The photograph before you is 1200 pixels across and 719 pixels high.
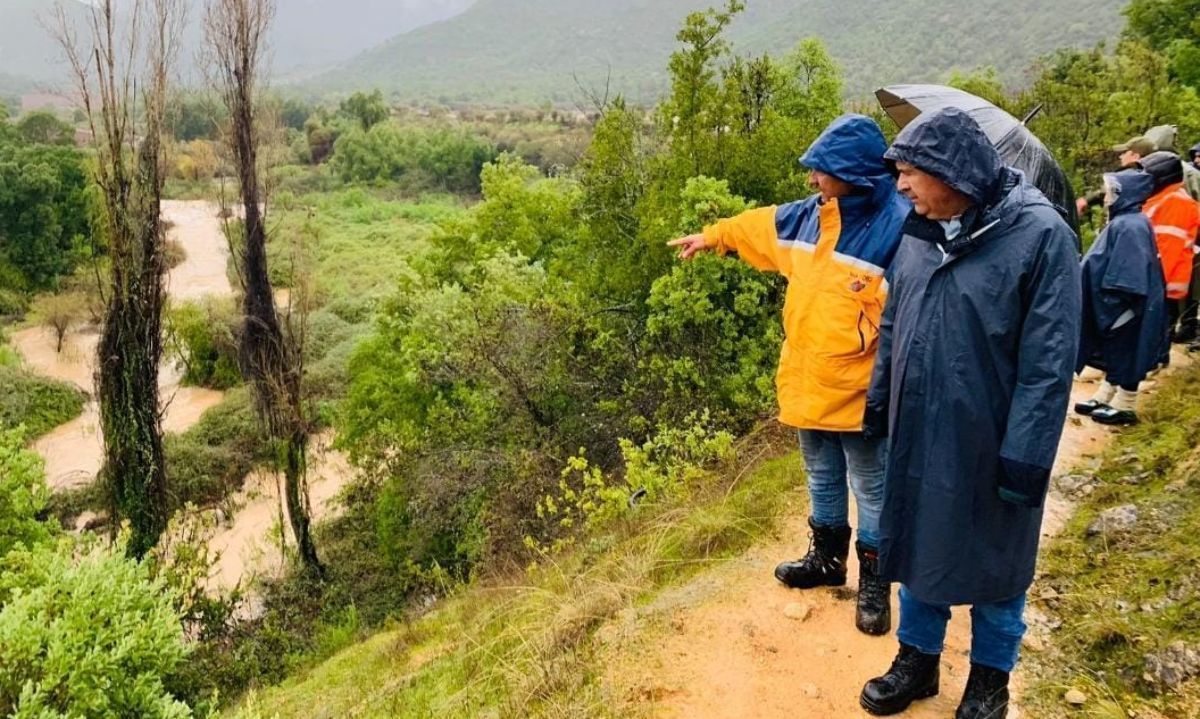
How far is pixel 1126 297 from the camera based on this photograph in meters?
4.49

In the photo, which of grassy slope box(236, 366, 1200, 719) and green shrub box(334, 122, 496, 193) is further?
green shrub box(334, 122, 496, 193)

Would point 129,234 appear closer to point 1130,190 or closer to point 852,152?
point 852,152

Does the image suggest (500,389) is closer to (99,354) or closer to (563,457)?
(563,457)

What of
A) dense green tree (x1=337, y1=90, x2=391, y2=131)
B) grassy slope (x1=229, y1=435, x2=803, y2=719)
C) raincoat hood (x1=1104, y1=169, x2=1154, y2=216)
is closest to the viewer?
grassy slope (x1=229, y1=435, x2=803, y2=719)

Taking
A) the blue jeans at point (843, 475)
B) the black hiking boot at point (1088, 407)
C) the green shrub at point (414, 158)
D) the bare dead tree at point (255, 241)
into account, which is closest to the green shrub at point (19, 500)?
the bare dead tree at point (255, 241)

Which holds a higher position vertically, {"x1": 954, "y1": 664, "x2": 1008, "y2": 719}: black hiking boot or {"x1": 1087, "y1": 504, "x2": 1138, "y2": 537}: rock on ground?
{"x1": 954, "y1": 664, "x2": 1008, "y2": 719}: black hiking boot

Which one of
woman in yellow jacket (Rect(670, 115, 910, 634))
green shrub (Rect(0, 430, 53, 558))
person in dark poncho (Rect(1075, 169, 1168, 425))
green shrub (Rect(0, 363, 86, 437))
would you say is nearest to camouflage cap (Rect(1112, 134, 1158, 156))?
person in dark poncho (Rect(1075, 169, 1168, 425))

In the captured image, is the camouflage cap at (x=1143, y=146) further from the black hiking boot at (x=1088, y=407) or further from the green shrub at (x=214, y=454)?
the green shrub at (x=214, y=454)

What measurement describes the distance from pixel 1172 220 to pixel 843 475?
365 centimetres

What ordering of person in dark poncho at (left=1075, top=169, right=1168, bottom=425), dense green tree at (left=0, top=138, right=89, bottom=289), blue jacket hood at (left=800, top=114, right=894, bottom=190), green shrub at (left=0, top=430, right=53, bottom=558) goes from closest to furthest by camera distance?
blue jacket hood at (left=800, top=114, right=894, bottom=190), person in dark poncho at (left=1075, top=169, right=1168, bottom=425), green shrub at (left=0, top=430, right=53, bottom=558), dense green tree at (left=0, top=138, right=89, bottom=289)

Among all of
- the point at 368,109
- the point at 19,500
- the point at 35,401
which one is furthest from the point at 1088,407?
the point at 368,109

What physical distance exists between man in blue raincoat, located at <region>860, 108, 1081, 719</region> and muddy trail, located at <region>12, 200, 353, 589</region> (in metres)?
8.33

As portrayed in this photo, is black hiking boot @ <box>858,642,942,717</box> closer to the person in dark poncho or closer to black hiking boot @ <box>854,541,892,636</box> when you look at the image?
black hiking boot @ <box>854,541,892,636</box>

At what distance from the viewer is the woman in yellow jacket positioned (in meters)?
3.02
